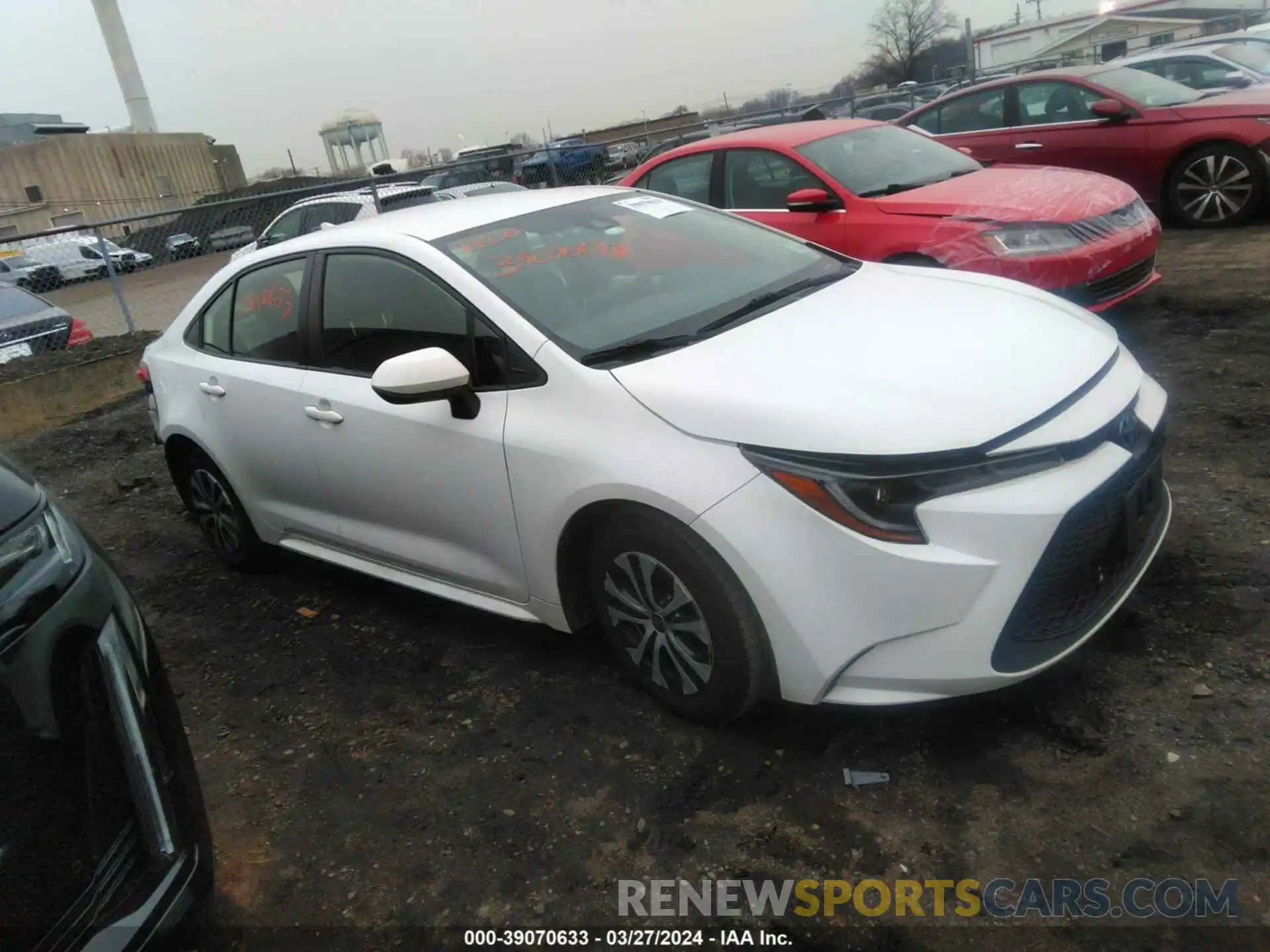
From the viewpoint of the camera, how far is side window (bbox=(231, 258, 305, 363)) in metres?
3.63

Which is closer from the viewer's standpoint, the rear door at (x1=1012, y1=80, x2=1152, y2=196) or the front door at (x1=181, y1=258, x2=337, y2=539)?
the front door at (x1=181, y1=258, x2=337, y2=539)

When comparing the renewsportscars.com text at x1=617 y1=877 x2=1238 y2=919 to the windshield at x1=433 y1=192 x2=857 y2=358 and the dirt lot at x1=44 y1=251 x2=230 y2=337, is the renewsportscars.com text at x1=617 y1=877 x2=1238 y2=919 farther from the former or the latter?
the dirt lot at x1=44 y1=251 x2=230 y2=337

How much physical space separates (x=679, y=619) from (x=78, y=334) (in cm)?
985

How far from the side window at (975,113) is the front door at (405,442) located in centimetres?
755

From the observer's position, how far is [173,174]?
68.3 meters

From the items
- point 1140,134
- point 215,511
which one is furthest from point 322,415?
point 1140,134

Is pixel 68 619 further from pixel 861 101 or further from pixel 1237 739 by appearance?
pixel 861 101

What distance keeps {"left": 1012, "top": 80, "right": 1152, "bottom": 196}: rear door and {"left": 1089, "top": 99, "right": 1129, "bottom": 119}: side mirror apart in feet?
0.31

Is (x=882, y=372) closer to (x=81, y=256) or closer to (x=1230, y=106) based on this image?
(x=1230, y=106)

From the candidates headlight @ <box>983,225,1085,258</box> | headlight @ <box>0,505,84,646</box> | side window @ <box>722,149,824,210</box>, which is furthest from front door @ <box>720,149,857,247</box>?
headlight @ <box>0,505,84,646</box>

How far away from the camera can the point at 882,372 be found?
2.47 metres

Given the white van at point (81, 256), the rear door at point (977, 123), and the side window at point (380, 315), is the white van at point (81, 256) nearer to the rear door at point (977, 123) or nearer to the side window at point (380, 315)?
the side window at point (380, 315)

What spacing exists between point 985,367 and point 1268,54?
557 inches

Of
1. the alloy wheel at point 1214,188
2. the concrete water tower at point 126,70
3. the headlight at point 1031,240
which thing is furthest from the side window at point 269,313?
the concrete water tower at point 126,70
